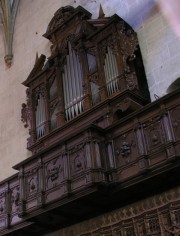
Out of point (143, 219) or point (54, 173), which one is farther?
point (54, 173)

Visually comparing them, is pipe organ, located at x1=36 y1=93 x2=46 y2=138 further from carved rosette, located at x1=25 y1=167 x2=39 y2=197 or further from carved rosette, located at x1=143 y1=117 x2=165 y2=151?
carved rosette, located at x1=143 y1=117 x2=165 y2=151

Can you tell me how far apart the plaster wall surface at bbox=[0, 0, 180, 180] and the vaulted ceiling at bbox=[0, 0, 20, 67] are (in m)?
0.19

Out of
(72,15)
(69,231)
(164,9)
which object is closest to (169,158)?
(69,231)

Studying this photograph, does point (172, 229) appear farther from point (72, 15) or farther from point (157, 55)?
point (72, 15)

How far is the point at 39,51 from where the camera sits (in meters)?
14.6

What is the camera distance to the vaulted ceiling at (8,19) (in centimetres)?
1614

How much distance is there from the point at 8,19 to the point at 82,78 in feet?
20.6

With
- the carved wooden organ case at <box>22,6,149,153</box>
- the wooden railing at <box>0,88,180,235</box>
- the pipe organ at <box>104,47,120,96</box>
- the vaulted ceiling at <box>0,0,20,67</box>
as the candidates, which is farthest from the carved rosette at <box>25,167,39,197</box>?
the vaulted ceiling at <box>0,0,20,67</box>

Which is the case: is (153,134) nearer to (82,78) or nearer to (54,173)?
(54,173)

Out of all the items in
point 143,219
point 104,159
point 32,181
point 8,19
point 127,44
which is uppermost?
point 8,19

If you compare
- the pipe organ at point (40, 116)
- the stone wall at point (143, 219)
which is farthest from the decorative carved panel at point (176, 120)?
the pipe organ at point (40, 116)

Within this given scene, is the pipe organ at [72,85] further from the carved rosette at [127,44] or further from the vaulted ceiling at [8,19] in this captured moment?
the vaulted ceiling at [8,19]

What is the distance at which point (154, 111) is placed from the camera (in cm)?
854

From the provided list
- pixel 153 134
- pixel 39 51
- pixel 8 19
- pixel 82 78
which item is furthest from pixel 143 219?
pixel 8 19
